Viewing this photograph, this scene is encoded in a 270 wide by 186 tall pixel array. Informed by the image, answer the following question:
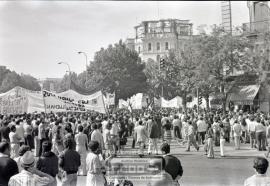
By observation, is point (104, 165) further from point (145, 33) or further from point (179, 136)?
point (145, 33)

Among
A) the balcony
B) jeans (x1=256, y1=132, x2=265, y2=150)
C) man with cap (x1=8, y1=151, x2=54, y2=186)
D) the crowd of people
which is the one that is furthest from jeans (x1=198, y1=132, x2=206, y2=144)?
the balcony

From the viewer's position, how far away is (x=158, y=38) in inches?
4139

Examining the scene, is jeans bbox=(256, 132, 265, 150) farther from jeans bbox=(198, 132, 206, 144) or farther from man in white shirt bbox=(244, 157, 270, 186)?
man in white shirt bbox=(244, 157, 270, 186)

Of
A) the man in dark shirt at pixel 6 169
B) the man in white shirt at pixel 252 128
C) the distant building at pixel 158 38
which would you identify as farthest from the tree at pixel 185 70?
the distant building at pixel 158 38

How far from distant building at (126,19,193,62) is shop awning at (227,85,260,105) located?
5799 cm

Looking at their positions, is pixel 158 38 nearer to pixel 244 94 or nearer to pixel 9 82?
pixel 9 82

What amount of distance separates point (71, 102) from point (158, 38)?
8522 cm

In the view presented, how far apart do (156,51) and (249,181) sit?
327ft

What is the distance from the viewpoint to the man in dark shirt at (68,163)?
8.20m

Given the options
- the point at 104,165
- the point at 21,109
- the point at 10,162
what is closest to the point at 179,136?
the point at 21,109

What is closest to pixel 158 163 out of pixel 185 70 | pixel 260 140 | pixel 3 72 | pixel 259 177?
pixel 259 177

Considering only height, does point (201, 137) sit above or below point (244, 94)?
below

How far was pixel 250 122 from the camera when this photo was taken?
21.8 m

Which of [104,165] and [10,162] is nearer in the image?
[10,162]
